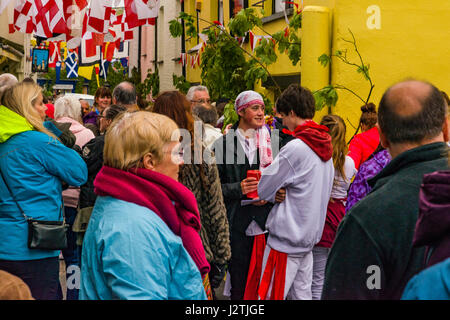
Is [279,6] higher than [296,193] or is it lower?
higher

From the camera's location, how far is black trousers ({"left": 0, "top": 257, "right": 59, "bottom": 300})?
395 cm

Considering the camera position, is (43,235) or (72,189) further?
(72,189)

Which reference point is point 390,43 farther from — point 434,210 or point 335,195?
point 434,210

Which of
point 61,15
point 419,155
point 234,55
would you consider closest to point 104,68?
point 61,15

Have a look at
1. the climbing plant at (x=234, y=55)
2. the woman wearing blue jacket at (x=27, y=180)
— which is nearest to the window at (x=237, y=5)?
the climbing plant at (x=234, y=55)

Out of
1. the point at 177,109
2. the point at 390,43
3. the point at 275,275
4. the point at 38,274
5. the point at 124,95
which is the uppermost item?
the point at 390,43

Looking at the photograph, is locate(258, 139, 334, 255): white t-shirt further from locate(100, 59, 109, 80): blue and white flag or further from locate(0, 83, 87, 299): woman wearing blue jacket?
locate(100, 59, 109, 80): blue and white flag

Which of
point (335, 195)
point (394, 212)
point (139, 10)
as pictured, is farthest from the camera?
point (139, 10)

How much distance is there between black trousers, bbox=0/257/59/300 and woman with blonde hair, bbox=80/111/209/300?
1.74 meters

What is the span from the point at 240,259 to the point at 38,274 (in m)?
1.67

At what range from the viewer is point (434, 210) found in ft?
5.38

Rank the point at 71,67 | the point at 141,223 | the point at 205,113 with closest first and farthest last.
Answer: the point at 141,223, the point at 205,113, the point at 71,67

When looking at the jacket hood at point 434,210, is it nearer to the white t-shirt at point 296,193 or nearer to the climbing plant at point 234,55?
the white t-shirt at point 296,193

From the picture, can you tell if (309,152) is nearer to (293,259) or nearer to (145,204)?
(293,259)
